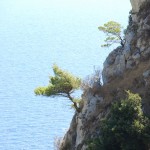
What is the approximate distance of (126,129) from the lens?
2909cm

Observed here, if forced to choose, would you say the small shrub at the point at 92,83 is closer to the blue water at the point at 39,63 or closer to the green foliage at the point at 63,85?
the green foliage at the point at 63,85

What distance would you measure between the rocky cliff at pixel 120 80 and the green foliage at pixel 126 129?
2.42 metres

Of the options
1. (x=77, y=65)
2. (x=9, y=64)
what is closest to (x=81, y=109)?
(x=77, y=65)

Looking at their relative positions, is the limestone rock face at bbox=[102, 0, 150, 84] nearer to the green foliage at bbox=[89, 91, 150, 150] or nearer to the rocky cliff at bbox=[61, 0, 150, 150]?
the rocky cliff at bbox=[61, 0, 150, 150]

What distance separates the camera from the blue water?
81500mm

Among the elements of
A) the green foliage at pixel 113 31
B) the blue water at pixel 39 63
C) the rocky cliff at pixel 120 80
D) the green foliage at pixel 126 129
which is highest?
the blue water at pixel 39 63

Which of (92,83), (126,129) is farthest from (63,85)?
(126,129)

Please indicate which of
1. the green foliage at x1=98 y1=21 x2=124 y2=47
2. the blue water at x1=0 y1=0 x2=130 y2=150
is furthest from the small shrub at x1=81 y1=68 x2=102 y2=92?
the blue water at x1=0 y1=0 x2=130 y2=150

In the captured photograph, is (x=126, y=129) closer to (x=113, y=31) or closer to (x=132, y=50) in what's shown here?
(x=132, y=50)

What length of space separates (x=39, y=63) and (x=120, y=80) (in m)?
83.2

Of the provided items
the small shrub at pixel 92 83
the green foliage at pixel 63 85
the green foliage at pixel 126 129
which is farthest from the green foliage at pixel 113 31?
the green foliage at pixel 126 129

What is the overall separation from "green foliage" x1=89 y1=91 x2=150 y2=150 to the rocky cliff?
7.94 feet

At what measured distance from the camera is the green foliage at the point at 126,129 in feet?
94.7

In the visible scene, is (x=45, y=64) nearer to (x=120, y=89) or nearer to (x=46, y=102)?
(x=46, y=102)
